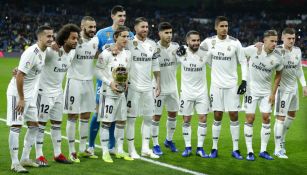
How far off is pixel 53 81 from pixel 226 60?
10.5 feet

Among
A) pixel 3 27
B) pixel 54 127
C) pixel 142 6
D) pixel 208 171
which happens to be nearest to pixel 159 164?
pixel 208 171

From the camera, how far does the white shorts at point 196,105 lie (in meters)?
10.6

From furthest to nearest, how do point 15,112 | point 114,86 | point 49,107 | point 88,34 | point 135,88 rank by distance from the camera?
point 135,88
point 88,34
point 114,86
point 49,107
point 15,112

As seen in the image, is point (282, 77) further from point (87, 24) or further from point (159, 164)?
point (87, 24)

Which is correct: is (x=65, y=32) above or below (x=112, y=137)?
above

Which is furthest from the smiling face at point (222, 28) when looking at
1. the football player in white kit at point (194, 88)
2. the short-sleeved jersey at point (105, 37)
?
the short-sleeved jersey at point (105, 37)

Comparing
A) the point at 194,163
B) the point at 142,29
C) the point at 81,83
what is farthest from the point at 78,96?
the point at 194,163

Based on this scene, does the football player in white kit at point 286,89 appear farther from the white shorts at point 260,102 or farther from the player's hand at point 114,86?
the player's hand at point 114,86

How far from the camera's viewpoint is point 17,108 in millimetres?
8602

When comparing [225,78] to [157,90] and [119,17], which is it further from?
[119,17]

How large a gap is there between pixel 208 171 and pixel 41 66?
314 cm

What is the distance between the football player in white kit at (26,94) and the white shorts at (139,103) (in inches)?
71.3

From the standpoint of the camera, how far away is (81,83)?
9789mm

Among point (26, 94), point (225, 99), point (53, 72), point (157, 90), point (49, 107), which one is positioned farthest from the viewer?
point (225, 99)
